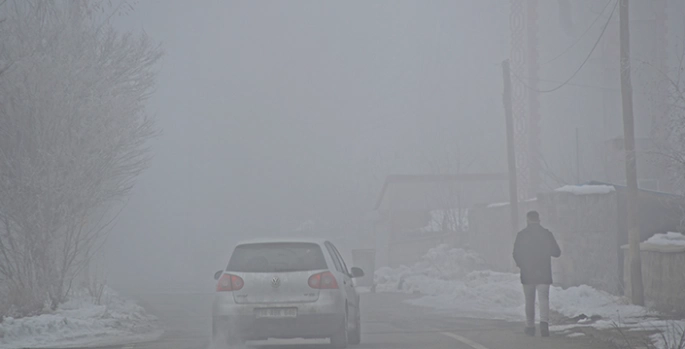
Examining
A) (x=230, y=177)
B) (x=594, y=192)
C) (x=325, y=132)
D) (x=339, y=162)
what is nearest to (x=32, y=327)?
(x=594, y=192)

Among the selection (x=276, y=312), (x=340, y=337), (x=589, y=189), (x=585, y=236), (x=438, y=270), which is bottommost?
(x=438, y=270)

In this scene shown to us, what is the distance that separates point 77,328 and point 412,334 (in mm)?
5828

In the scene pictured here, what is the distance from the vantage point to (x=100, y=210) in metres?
26.2

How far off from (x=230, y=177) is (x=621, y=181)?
11111 centimetres

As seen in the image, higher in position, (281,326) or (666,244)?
(666,244)

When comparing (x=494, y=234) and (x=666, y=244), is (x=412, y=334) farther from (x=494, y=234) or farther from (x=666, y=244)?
(x=494, y=234)

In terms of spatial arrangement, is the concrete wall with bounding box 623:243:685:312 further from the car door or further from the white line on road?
the car door

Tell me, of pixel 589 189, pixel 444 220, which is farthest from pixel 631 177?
pixel 444 220

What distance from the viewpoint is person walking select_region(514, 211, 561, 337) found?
1414cm

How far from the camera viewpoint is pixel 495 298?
22.9 m

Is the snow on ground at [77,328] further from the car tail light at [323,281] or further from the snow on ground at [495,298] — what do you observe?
the snow on ground at [495,298]

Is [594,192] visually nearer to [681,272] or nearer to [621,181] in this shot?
[681,272]

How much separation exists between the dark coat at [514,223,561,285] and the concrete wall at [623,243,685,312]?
3.74 meters

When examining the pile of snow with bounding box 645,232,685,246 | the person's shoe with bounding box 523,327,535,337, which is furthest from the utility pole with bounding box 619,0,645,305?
the person's shoe with bounding box 523,327,535,337
